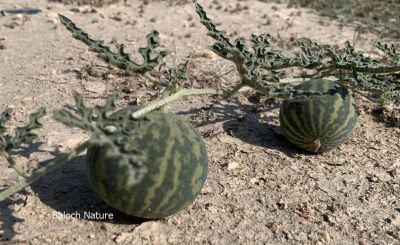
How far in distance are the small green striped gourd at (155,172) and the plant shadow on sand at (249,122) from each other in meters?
1.30

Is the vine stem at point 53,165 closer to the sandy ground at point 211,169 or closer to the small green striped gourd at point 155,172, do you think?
the small green striped gourd at point 155,172

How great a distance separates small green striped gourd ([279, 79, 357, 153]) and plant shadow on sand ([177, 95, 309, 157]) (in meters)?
0.25

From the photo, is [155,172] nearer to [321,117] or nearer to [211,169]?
[211,169]

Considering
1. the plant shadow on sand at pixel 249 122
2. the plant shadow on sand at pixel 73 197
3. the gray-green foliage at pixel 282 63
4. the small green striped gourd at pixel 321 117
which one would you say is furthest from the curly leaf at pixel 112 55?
the plant shadow on sand at pixel 249 122

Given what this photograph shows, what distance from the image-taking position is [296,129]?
3861 mm

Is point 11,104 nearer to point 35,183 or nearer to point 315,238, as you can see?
point 35,183

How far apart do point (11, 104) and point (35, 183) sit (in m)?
1.26

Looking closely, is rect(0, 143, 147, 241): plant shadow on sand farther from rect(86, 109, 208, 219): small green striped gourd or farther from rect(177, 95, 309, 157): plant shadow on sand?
rect(177, 95, 309, 157): plant shadow on sand

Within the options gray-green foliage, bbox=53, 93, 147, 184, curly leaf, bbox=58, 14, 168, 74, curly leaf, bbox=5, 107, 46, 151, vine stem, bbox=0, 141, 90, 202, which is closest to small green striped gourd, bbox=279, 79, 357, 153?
curly leaf, bbox=58, 14, 168, 74

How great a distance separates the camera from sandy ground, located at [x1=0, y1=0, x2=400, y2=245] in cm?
310

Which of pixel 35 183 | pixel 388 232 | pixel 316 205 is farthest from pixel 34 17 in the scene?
pixel 388 232

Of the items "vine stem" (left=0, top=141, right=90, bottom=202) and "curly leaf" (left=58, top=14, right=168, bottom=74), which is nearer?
"vine stem" (left=0, top=141, right=90, bottom=202)

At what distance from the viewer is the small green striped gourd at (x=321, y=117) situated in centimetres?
375

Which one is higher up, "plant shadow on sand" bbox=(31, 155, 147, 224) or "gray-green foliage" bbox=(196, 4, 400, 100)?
"gray-green foliage" bbox=(196, 4, 400, 100)
